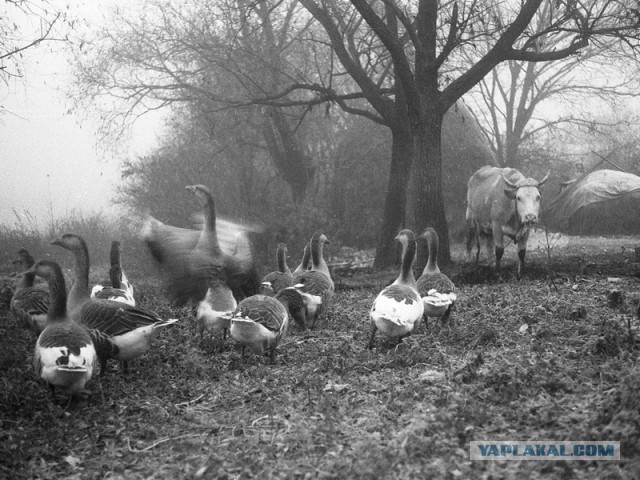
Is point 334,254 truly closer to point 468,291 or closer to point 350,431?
point 468,291

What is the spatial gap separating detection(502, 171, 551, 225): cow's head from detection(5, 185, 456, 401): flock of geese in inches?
170

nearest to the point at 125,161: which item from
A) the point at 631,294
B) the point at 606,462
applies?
the point at 631,294

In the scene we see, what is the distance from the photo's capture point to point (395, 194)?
18.4m

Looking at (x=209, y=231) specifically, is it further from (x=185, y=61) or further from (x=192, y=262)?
(x=185, y=61)

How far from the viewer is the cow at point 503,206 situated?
1471 centimetres

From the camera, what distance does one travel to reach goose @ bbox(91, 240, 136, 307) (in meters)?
9.66

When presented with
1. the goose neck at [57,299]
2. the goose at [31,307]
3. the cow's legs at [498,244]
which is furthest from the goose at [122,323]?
the cow's legs at [498,244]

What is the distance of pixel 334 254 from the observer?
22.3m

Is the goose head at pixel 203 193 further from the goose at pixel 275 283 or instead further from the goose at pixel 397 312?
the goose at pixel 397 312

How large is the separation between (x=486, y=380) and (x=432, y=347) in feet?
6.74

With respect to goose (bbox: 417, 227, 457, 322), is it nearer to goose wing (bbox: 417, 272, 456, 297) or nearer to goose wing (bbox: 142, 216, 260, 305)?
goose wing (bbox: 417, 272, 456, 297)

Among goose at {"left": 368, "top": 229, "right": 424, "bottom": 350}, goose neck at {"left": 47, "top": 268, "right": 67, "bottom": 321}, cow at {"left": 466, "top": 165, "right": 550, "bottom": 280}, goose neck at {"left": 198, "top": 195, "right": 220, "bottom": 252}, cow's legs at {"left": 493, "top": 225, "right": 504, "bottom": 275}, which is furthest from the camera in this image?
cow's legs at {"left": 493, "top": 225, "right": 504, "bottom": 275}

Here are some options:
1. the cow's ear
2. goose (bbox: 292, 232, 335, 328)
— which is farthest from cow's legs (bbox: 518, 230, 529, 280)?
goose (bbox: 292, 232, 335, 328)

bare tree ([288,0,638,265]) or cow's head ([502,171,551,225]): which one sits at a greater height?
bare tree ([288,0,638,265])
